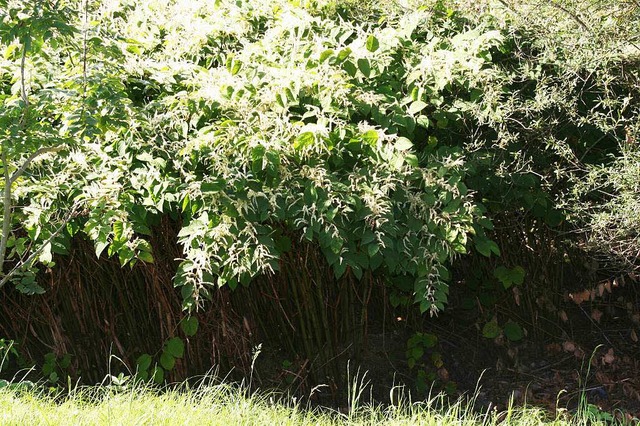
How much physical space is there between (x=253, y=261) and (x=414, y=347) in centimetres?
148

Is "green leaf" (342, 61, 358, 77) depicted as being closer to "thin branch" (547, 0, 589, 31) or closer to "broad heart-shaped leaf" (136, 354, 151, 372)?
"thin branch" (547, 0, 589, 31)

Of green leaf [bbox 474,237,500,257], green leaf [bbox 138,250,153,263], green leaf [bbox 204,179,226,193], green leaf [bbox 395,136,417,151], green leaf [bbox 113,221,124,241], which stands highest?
green leaf [bbox 395,136,417,151]

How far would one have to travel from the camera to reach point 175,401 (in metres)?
3.81

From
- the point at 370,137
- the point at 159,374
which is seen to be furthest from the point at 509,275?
the point at 159,374

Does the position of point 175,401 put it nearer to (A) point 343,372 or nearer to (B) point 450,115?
(A) point 343,372

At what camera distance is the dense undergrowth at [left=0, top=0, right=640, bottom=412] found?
3.74 meters

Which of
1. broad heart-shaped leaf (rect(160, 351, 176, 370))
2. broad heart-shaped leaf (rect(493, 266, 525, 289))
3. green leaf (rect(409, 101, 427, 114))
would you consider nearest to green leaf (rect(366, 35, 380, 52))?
green leaf (rect(409, 101, 427, 114))

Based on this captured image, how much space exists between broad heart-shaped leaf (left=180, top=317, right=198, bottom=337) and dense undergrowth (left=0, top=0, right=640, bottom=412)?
0.02 meters

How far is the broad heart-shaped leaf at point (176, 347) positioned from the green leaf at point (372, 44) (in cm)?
177

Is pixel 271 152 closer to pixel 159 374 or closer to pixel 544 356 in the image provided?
pixel 159 374

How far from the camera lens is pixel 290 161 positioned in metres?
3.82

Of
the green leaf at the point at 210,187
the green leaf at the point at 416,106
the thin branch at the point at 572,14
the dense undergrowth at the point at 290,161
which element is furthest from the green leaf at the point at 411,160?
the thin branch at the point at 572,14

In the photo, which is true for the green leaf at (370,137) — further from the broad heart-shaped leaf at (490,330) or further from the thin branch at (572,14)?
the broad heart-shaped leaf at (490,330)

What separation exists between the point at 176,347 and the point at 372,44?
6.00ft
